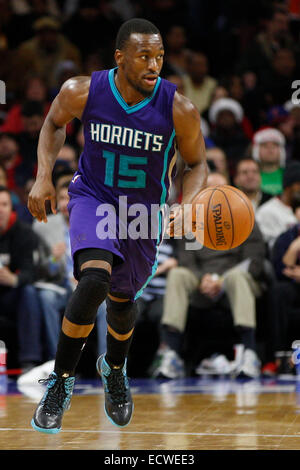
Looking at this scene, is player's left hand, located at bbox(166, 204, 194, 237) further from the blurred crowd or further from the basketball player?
the blurred crowd

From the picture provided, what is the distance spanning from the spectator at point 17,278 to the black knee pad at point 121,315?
278 centimetres

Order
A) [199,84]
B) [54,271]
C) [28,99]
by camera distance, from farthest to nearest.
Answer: [199,84]
[28,99]
[54,271]

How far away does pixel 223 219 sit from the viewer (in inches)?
176

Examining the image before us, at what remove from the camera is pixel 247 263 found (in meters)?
7.29

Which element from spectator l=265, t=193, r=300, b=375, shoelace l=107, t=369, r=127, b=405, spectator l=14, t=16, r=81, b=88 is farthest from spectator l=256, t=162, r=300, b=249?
spectator l=14, t=16, r=81, b=88

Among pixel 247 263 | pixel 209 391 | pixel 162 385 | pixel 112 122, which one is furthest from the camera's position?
pixel 247 263

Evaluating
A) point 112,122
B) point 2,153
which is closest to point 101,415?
point 112,122

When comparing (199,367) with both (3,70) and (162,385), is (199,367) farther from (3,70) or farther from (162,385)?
(3,70)

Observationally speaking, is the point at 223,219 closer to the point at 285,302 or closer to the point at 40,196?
the point at 40,196

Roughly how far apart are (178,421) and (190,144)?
1642 millimetres

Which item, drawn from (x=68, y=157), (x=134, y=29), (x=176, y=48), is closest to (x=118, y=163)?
(x=134, y=29)

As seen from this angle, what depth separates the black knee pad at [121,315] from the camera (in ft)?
14.4
